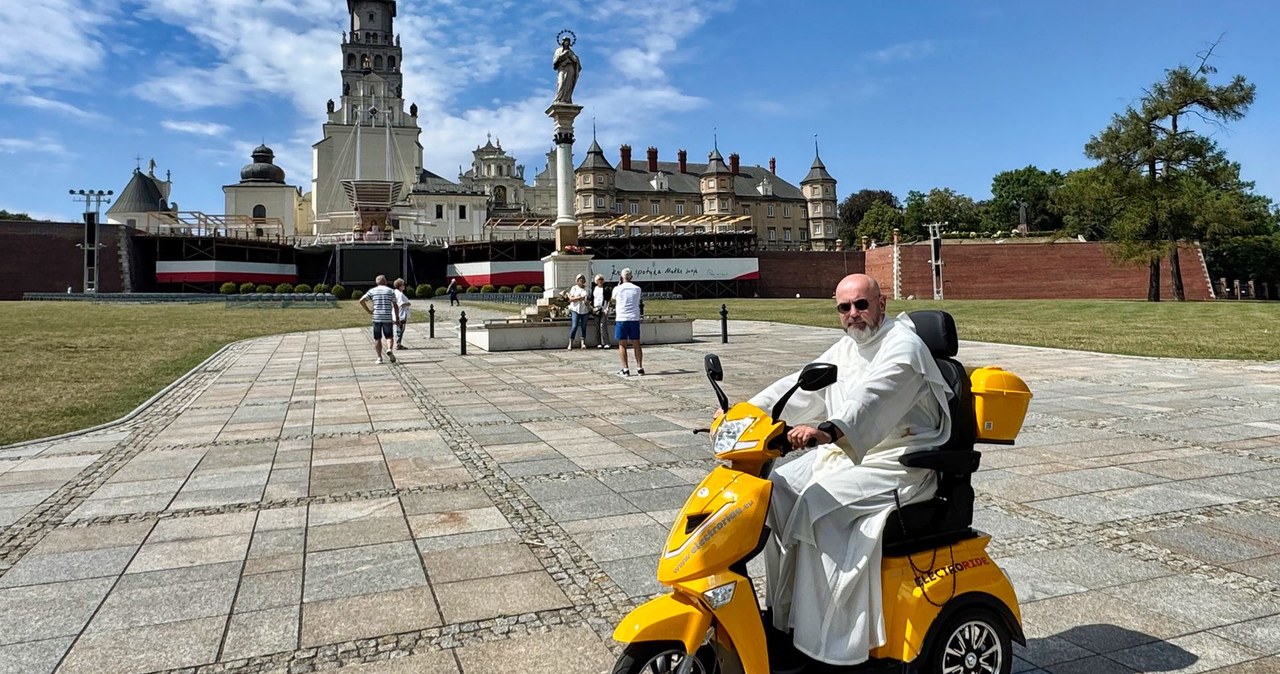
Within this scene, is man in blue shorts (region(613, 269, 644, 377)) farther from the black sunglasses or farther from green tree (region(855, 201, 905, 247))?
green tree (region(855, 201, 905, 247))

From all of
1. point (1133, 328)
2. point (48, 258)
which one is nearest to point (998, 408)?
point (1133, 328)

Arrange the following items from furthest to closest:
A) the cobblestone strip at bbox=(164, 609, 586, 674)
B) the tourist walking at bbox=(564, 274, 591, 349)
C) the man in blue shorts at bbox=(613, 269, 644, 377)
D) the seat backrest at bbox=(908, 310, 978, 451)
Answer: the tourist walking at bbox=(564, 274, 591, 349)
the man in blue shorts at bbox=(613, 269, 644, 377)
the cobblestone strip at bbox=(164, 609, 586, 674)
the seat backrest at bbox=(908, 310, 978, 451)

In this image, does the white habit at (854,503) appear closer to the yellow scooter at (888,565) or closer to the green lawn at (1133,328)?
the yellow scooter at (888,565)

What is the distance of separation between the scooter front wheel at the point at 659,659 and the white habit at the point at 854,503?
33cm

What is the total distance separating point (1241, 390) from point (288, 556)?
37.8 ft

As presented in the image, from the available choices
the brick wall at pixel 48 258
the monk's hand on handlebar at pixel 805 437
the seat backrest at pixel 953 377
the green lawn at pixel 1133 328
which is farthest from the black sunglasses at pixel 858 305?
the brick wall at pixel 48 258

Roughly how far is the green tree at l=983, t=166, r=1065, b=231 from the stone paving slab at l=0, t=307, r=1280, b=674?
74.1 m

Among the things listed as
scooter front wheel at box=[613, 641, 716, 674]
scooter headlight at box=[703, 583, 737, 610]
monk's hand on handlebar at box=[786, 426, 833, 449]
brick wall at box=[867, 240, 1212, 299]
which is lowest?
scooter front wheel at box=[613, 641, 716, 674]

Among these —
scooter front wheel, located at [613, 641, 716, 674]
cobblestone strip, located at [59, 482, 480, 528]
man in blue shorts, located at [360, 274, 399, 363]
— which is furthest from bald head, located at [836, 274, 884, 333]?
man in blue shorts, located at [360, 274, 399, 363]

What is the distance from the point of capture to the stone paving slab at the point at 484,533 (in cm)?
318

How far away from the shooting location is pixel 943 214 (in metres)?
Answer: 73.1

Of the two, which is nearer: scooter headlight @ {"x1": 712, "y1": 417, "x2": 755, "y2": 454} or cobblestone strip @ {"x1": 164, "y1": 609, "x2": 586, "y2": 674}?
scooter headlight @ {"x1": 712, "y1": 417, "x2": 755, "y2": 454}

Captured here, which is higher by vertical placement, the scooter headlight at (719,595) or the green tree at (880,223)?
the green tree at (880,223)

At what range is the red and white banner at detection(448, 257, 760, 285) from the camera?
56.1m
